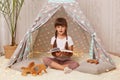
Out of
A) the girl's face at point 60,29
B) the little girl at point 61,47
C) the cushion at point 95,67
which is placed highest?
the girl's face at point 60,29

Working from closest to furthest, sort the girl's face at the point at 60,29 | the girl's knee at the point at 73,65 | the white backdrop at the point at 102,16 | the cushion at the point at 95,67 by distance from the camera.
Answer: the cushion at the point at 95,67, the girl's knee at the point at 73,65, the girl's face at the point at 60,29, the white backdrop at the point at 102,16

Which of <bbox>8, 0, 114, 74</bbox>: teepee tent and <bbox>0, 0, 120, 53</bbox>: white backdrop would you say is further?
<bbox>0, 0, 120, 53</bbox>: white backdrop

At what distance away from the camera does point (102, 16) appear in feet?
10.2

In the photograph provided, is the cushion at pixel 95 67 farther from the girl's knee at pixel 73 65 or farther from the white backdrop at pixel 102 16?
the white backdrop at pixel 102 16

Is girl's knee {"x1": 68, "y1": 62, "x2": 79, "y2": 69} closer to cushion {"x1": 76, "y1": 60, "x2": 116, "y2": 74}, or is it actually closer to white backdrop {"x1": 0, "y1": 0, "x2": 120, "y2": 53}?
cushion {"x1": 76, "y1": 60, "x2": 116, "y2": 74}

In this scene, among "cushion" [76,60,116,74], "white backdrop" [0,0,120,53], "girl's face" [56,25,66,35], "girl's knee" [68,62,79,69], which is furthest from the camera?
"white backdrop" [0,0,120,53]

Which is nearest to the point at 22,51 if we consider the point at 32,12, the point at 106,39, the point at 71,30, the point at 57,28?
the point at 57,28

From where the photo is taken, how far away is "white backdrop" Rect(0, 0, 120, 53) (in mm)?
3062

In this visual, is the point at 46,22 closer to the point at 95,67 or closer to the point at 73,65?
the point at 73,65

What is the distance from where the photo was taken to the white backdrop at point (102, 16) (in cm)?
306

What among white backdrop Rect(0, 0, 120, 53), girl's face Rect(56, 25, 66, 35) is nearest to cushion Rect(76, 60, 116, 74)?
girl's face Rect(56, 25, 66, 35)

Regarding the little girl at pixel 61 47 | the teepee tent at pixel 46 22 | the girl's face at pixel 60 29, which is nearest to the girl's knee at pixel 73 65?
the little girl at pixel 61 47

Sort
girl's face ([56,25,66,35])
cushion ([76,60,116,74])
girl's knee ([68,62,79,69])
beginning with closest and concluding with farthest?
cushion ([76,60,116,74]), girl's knee ([68,62,79,69]), girl's face ([56,25,66,35])

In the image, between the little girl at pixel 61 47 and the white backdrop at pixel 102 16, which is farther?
the white backdrop at pixel 102 16
